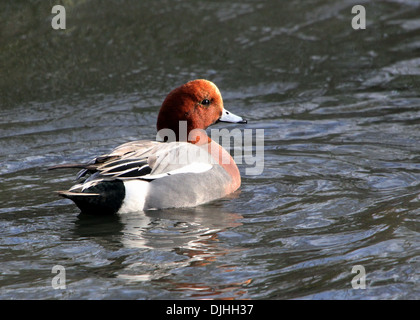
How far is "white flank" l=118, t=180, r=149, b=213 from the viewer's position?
5598 millimetres

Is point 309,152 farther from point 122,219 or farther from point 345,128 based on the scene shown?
point 122,219

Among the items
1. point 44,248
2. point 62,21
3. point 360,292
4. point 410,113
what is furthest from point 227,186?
point 62,21

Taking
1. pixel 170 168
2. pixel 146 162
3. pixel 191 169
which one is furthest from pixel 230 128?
pixel 146 162

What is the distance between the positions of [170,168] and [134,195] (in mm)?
393

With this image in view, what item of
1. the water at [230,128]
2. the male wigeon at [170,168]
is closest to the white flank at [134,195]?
the male wigeon at [170,168]

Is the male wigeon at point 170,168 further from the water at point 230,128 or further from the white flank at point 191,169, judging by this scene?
the water at point 230,128

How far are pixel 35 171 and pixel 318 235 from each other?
3.16 m

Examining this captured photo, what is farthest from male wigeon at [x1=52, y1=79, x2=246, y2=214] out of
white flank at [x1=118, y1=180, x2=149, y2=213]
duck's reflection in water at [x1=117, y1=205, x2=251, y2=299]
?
duck's reflection in water at [x1=117, y1=205, x2=251, y2=299]

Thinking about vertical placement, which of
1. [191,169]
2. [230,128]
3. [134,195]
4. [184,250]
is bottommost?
[184,250]

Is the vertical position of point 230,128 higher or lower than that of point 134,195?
higher

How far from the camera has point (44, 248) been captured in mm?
4727

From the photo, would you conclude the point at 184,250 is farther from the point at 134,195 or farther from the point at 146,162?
the point at 146,162

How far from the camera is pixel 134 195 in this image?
5.62m

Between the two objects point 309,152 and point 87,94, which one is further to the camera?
point 87,94
